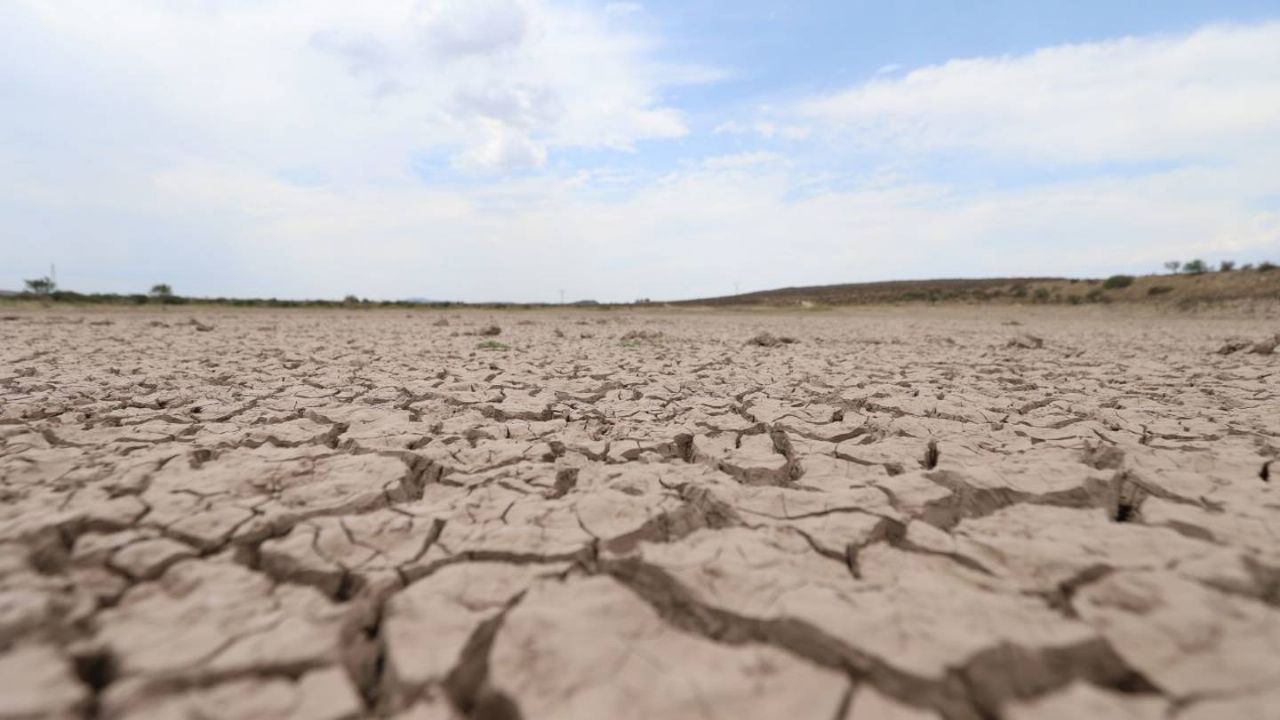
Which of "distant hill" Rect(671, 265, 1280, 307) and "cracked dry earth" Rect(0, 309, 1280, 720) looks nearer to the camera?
"cracked dry earth" Rect(0, 309, 1280, 720)

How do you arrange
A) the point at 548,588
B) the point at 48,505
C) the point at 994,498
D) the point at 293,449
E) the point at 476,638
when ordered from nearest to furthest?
the point at 476,638
the point at 548,588
the point at 48,505
the point at 994,498
the point at 293,449

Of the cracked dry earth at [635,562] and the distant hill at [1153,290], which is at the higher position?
the distant hill at [1153,290]

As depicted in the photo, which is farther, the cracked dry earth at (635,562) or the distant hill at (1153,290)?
the distant hill at (1153,290)

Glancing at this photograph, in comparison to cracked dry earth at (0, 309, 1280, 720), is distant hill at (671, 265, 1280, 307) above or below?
above

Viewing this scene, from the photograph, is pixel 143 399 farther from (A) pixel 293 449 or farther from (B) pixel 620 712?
(B) pixel 620 712

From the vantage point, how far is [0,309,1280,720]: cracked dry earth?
97 cm

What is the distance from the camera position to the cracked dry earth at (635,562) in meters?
0.97

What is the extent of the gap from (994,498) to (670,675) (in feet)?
4.47

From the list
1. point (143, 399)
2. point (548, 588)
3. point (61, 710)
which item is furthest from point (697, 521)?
point (143, 399)

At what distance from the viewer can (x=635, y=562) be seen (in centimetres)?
140

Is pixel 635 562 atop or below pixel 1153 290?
below

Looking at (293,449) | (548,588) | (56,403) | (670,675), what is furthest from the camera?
(56,403)

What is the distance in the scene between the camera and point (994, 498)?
5.91ft

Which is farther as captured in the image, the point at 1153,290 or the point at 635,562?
the point at 1153,290
